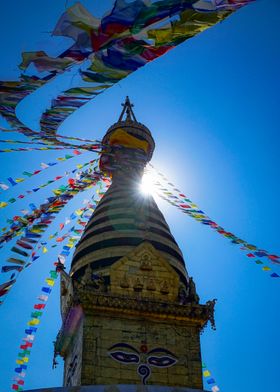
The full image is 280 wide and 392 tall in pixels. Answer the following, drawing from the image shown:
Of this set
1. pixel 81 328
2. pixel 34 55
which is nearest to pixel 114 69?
pixel 34 55

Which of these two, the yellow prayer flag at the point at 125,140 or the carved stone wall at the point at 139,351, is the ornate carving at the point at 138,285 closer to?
the carved stone wall at the point at 139,351

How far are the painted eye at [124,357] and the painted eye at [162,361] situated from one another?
0.33 meters

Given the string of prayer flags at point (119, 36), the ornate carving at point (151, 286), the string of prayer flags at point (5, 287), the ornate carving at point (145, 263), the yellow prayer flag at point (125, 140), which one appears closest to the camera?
the string of prayer flags at point (119, 36)

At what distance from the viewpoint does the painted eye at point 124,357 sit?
13.2 meters

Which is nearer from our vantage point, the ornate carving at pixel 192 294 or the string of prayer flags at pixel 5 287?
the string of prayer flags at pixel 5 287

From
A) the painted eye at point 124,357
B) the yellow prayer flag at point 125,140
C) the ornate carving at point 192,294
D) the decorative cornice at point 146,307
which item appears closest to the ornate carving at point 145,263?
the decorative cornice at point 146,307

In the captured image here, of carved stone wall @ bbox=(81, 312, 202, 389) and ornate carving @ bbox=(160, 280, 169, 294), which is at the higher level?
ornate carving @ bbox=(160, 280, 169, 294)

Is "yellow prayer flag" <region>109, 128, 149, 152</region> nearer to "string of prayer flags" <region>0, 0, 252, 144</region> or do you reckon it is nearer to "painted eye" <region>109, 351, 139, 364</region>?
"painted eye" <region>109, 351, 139, 364</region>

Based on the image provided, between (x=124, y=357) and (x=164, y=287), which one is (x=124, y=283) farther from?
(x=124, y=357)

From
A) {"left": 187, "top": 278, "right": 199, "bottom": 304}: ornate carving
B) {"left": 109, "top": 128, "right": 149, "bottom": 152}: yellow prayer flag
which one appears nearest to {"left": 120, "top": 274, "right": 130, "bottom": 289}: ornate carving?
{"left": 187, "top": 278, "right": 199, "bottom": 304}: ornate carving

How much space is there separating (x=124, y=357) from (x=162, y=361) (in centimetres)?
91

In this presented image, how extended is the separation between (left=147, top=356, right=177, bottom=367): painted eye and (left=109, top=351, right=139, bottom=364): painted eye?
33 cm

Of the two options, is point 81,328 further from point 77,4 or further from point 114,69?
point 77,4

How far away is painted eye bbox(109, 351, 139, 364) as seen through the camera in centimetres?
1323
